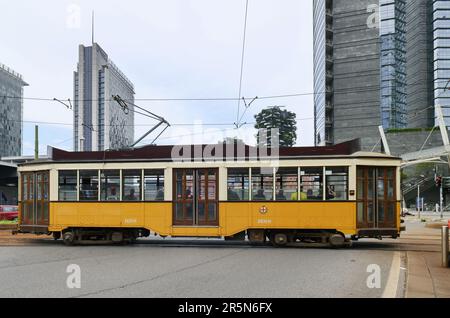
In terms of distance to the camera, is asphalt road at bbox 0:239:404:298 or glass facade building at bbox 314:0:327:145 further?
glass facade building at bbox 314:0:327:145

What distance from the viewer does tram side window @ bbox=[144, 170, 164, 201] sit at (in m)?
12.5

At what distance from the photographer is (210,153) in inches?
488

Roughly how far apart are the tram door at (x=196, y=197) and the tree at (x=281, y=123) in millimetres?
52998

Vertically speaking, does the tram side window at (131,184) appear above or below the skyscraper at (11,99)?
below

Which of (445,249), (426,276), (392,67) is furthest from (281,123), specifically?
(426,276)

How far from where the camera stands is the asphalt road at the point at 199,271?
6820 mm

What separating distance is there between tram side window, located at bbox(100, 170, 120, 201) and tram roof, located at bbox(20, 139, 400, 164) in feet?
1.28

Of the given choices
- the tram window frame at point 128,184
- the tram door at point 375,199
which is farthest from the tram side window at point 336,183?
the tram window frame at point 128,184

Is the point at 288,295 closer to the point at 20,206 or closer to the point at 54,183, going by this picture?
the point at 54,183

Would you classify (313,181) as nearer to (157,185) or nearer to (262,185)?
(262,185)

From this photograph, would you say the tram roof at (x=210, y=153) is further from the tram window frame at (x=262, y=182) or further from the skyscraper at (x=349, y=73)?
the skyscraper at (x=349, y=73)

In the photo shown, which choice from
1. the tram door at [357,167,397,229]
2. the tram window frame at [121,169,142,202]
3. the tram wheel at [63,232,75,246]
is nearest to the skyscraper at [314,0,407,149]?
the tram door at [357,167,397,229]

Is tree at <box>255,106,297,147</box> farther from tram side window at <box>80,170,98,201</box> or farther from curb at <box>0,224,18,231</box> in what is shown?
tram side window at <box>80,170,98,201</box>
